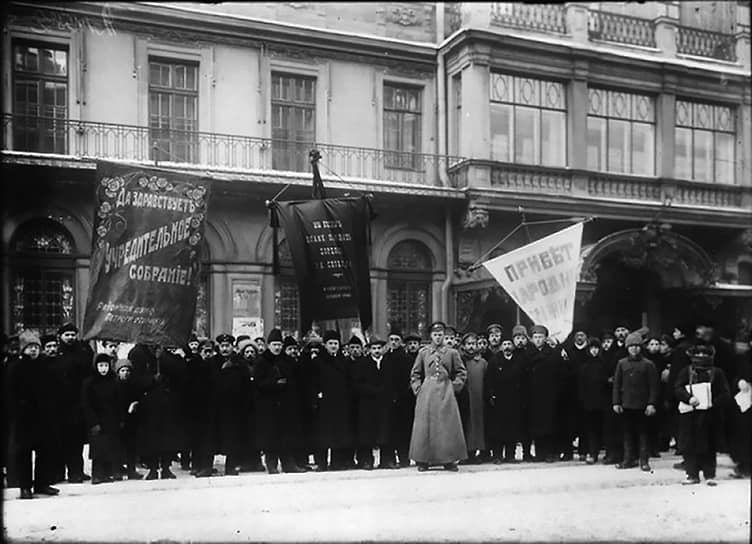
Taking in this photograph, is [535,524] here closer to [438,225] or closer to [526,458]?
[526,458]

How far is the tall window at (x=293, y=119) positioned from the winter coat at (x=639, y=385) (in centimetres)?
899

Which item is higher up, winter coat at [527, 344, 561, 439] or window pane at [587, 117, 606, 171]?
window pane at [587, 117, 606, 171]

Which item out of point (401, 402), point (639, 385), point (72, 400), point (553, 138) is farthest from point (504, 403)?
point (553, 138)

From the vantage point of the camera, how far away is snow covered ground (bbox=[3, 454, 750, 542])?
6961 mm

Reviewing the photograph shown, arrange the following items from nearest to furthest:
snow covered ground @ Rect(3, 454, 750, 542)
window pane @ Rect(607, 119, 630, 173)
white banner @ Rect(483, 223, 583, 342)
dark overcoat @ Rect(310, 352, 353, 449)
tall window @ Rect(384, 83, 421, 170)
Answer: snow covered ground @ Rect(3, 454, 750, 542) → dark overcoat @ Rect(310, 352, 353, 449) → white banner @ Rect(483, 223, 583, 342) → tall window @ Rect(384, 83, 421, 170) → window pane @ Rect(607, 119, 630, 173)

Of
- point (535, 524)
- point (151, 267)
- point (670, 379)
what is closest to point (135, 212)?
point (151, 267)

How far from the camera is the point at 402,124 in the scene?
746 inches

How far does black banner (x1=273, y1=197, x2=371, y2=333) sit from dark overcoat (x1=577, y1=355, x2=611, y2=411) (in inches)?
119

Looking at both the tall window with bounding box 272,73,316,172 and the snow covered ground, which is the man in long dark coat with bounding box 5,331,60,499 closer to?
Answer: the snow covered ground

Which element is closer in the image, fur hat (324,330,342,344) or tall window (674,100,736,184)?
fur hat (324,330,342,344)

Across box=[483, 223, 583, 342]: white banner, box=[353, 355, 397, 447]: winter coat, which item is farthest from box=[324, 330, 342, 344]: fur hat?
box=[483, 223, 583, 342]: white banner

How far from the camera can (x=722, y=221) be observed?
20.2 m

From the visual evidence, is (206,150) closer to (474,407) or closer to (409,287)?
(409,287)

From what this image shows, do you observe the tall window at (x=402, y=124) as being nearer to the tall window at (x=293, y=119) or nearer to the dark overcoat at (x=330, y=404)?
the tall window at (x=293, y=119)
